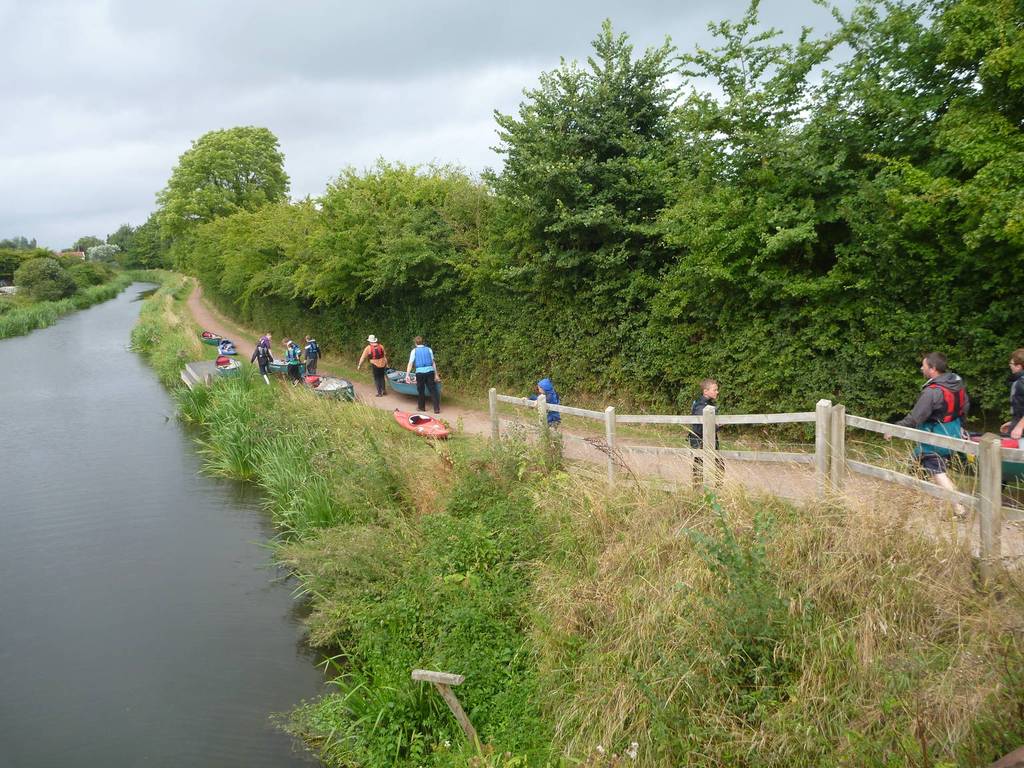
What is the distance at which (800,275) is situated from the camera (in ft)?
30.5

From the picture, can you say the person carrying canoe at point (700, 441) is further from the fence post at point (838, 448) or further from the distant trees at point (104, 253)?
the distant trees at point (104, 253)

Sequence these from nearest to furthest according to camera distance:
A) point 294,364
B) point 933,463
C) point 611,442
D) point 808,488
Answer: point 933,463 → point 808,488 → point 611,442 → point 294,364

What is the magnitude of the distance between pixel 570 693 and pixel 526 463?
3.45 metres

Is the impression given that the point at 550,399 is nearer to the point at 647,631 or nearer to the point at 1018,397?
the point at 647,631

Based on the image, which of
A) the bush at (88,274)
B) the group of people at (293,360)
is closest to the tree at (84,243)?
the bush at (88,274)

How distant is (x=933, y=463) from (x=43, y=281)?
63.0 metres

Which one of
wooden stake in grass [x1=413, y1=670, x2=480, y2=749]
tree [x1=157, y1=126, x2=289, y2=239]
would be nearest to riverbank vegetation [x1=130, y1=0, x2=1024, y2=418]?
wooden stake in grass [x1=413, y1=670, x2=480, y2=749]

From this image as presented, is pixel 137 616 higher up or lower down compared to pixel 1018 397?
lower down

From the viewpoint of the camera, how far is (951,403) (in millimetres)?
6016

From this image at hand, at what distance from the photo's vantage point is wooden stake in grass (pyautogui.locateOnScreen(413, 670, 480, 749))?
205 inches

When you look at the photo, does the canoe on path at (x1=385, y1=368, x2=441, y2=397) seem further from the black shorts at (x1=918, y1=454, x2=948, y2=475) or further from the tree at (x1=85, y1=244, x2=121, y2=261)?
the tree at (x1=85, y1=244, x2=121, y2=261)

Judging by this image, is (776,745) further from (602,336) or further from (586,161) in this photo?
(586,161)

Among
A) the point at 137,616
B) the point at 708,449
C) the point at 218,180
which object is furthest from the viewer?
the point at 218,180

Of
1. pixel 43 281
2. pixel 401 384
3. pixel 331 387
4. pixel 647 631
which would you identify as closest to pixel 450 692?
pixel 647 631
